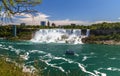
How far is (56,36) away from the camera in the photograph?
16375 cm

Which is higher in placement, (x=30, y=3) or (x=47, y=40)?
(x=30, y=3)

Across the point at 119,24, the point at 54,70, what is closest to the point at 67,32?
the point at 119,24

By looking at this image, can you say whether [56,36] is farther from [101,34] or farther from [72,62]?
[72,62]

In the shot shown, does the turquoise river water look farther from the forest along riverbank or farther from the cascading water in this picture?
the cascading water

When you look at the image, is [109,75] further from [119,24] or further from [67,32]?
[119,24]

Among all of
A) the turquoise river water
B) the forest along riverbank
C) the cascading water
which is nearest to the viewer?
the turquoise river water

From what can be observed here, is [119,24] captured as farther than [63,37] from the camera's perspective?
Yes

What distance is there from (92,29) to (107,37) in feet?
45.5

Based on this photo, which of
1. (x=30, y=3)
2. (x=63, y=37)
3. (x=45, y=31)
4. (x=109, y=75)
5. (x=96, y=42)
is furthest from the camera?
(x=45, y=31)

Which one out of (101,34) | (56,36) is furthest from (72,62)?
(101,34)

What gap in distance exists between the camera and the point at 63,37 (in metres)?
159

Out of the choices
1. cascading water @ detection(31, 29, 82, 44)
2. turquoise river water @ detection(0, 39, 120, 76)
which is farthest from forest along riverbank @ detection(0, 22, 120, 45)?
turquoise river water @ detection(0, 39, 120, 76)

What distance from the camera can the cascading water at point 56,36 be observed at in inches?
6240

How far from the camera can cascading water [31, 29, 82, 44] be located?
15850 centimetres
